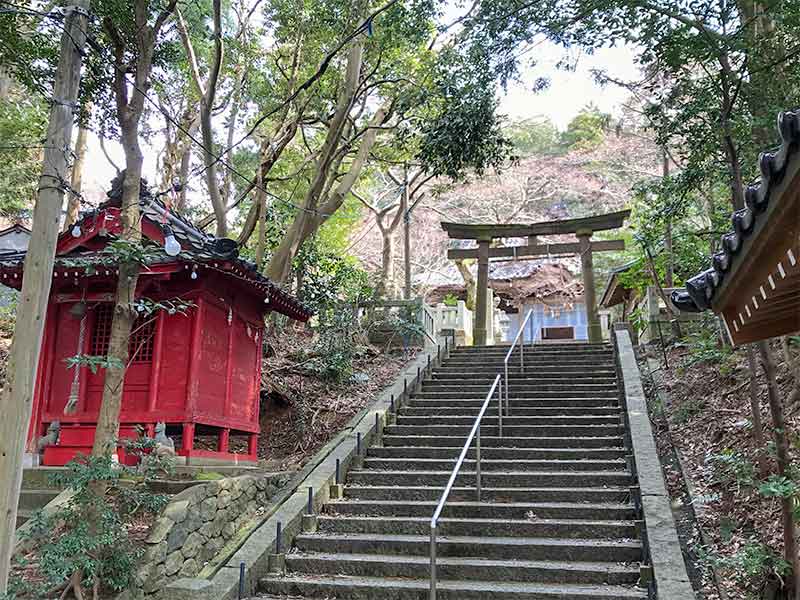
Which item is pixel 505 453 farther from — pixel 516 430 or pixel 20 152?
pixel 20 152

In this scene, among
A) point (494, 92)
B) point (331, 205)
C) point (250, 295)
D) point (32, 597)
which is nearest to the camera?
point (32, 597)

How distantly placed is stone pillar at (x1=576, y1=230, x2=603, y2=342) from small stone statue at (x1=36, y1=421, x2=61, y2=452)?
10636 mm

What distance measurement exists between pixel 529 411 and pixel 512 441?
45.7 inches

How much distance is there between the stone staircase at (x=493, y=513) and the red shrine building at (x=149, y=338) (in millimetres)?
2538

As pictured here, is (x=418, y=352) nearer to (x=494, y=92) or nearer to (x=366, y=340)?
(x=366, y=340)

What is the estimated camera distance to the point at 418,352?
14.4 metres

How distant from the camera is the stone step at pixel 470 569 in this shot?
A: 19.4ft

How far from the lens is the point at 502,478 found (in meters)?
8.01

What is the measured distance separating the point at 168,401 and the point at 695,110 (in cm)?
767

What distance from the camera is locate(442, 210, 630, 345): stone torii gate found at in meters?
14.7

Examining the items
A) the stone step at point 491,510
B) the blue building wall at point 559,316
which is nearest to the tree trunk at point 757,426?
the stone step at point 491,510

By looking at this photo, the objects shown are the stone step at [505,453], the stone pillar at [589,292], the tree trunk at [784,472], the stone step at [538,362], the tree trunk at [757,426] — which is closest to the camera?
the tree trunk at [784,472]

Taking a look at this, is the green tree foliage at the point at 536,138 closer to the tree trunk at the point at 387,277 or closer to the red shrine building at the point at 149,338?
the tree trunk at the point at 387,277

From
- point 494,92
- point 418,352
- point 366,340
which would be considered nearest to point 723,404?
point 494,92
